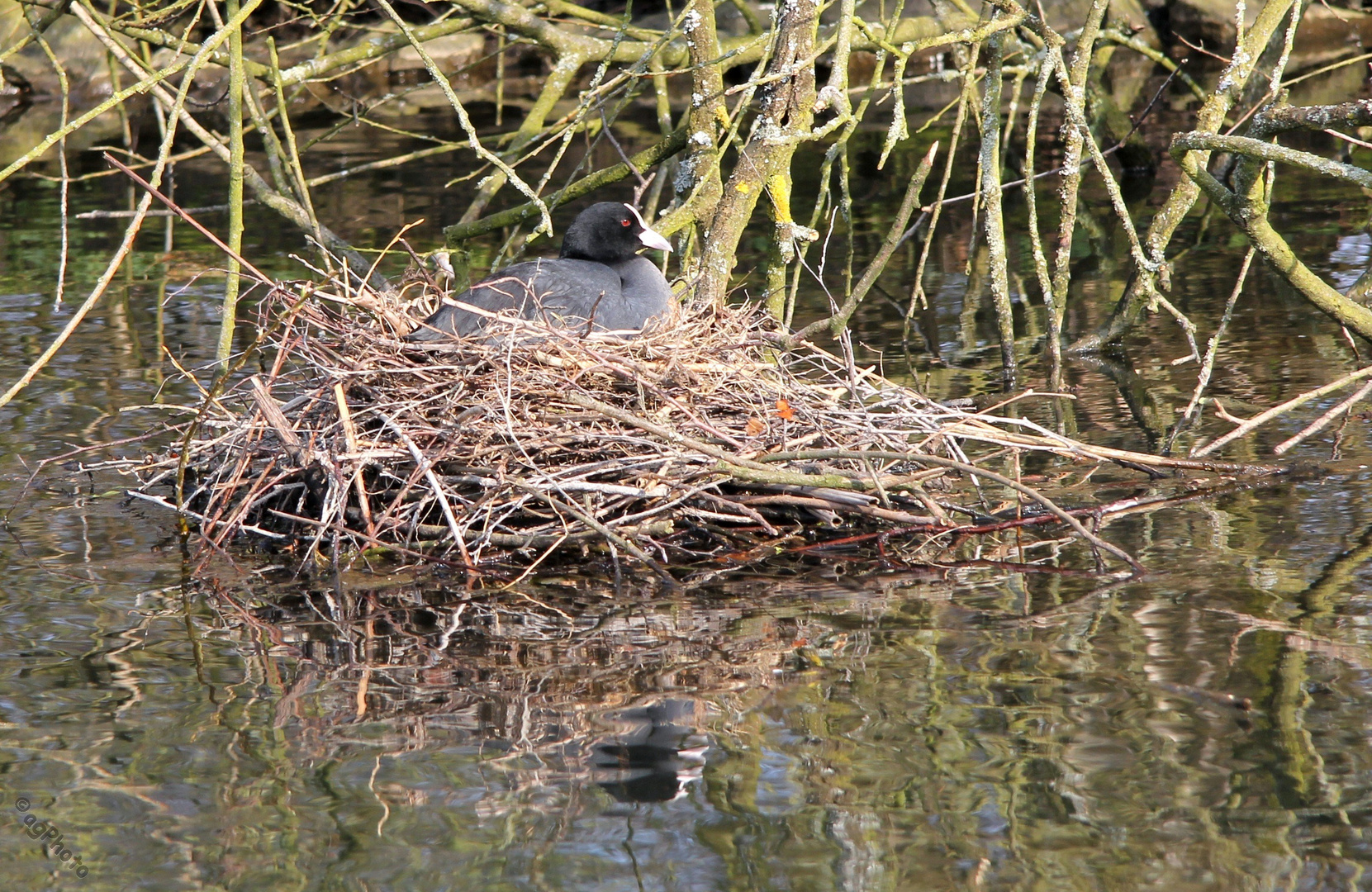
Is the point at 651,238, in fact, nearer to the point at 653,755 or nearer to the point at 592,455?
the point at 592,455

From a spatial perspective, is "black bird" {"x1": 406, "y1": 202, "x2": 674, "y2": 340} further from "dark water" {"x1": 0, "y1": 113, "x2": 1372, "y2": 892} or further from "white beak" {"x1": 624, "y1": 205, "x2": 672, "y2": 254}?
"dark water" {"x1": 0, "y1": 113, "x2": 1372, "y2": 892}

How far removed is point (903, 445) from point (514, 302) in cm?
147

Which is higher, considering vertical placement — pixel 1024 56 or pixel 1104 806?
pixel 1024 56

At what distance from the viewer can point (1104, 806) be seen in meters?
3.35

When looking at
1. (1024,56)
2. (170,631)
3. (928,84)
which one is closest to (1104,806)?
(170,631)

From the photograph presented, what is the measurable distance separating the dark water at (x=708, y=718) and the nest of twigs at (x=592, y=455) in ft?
0.63

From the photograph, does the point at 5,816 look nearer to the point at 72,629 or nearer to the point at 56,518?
the point at 72,629

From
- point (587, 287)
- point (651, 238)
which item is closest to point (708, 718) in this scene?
point (587, 287)

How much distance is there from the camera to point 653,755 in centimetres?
371

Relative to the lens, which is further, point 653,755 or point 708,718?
point 708,718

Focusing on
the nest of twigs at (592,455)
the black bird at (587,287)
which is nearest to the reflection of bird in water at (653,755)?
the nest of twigs at (592,455)

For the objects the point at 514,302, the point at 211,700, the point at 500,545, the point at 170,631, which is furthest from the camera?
the point at 514,302

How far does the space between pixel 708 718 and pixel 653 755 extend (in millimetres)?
212

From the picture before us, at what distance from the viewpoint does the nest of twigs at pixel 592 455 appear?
4926 mm
